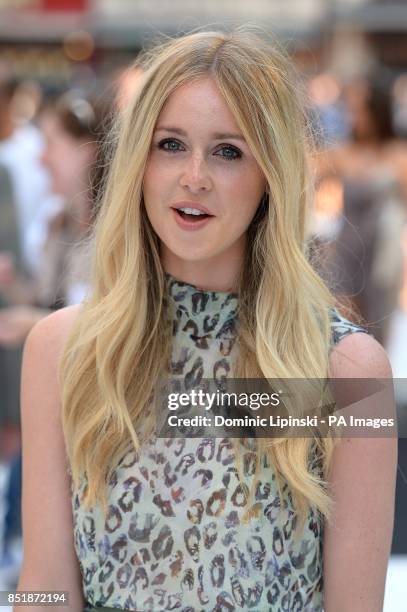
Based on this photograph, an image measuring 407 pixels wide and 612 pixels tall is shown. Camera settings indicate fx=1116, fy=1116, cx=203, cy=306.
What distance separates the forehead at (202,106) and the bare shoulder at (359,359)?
412 mm

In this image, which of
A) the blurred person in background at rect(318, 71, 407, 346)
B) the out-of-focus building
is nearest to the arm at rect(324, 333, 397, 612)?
the blurred person in background at rect(318, 71, 407, 346)

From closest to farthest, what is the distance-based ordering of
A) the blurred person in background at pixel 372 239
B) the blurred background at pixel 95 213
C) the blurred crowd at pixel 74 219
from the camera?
the blurred background at pixel 95 213 < the blurred crowd at pixel 74 219 < the blurred person in background at pixel 372 239

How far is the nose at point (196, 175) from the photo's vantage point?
1845 mm

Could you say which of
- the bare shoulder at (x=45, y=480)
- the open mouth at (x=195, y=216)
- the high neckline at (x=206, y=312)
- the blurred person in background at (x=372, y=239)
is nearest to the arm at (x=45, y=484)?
the bare shoulder at (x=45, y=480)

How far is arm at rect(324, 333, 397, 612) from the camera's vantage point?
1861 mm

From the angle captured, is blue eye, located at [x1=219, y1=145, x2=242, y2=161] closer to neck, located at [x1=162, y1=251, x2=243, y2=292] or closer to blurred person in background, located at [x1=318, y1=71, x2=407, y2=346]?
neck, located at [x1=162, y1=251, x2=243, y2=292]

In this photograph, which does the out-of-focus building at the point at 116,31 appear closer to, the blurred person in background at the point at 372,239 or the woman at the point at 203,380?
the blurred person in background at the point at 372,239

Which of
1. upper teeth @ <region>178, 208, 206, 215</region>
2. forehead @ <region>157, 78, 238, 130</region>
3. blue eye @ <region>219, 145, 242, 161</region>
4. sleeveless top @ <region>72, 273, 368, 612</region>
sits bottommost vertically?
sleeveless top @ <region>72, 273, 368, 612</region>

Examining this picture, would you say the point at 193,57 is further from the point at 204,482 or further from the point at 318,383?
the point at 204,482

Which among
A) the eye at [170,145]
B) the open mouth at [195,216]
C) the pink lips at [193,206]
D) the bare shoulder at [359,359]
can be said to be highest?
the eye at [170,145]

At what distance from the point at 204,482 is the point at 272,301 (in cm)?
33

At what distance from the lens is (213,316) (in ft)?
6.53

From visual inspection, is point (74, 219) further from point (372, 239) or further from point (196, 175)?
point (196, 175)

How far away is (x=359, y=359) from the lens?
6.16 feet
